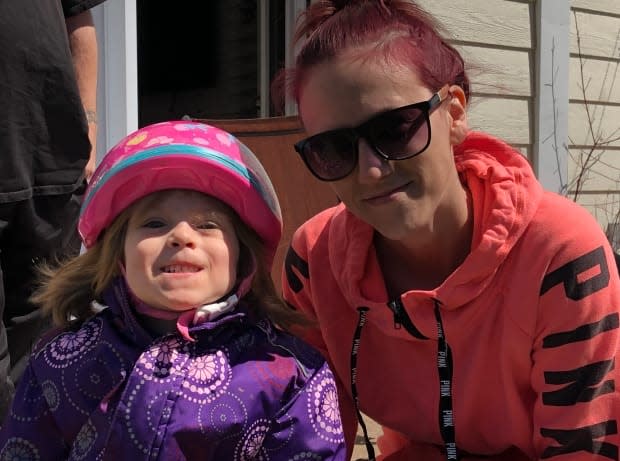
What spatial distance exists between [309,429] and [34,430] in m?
0.56

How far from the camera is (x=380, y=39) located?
62.9 inches

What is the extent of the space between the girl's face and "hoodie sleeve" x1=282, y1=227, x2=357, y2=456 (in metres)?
0.35

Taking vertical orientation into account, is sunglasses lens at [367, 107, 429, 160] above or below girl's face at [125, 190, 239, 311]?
above

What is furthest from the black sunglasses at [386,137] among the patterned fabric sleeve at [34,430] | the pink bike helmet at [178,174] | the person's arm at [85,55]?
the person's arm at [85,55]

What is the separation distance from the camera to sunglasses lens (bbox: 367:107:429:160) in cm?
153

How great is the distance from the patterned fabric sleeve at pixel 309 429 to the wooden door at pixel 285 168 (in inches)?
65.3

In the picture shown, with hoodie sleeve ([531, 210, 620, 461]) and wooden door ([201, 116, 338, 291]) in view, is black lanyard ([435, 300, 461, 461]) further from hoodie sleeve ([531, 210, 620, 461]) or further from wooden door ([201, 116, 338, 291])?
wooden door ([201, 116, 338, 291])

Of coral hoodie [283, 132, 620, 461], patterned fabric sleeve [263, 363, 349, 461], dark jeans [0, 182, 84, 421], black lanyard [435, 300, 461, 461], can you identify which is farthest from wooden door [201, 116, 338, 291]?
patterned fabric sleeve [263, 363, 349, 461]

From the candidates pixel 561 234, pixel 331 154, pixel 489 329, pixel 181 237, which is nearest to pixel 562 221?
pixel 561 234

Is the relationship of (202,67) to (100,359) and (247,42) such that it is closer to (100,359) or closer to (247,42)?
(247,42)

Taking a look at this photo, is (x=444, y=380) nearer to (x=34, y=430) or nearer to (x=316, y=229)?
(x=316, y=229)

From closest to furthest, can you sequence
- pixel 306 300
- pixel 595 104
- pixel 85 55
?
pixel 306 300
pixel 85 55
pixel 595 104

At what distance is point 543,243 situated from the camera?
161cm

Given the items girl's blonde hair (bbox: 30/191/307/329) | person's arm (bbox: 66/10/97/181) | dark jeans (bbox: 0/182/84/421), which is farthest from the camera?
person's arm (bbox: 66/10/97/181)
